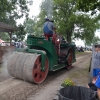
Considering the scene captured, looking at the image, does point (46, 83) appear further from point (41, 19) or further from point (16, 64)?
point (41, 19)

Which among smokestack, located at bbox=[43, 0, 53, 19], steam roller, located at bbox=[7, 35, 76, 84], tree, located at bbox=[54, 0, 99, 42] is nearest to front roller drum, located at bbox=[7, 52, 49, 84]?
steam roller, located at bbox=[7, 35, 76, 84]

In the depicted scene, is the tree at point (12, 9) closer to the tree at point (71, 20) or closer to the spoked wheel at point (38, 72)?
the tree at point (71, 20)

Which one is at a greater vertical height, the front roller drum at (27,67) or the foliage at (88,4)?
the foliage at (88,4)

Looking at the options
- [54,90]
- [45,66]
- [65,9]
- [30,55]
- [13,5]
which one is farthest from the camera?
[65,9]

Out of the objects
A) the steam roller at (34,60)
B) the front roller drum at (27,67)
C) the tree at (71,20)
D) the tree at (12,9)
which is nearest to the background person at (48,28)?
the steam roller at (34,60)

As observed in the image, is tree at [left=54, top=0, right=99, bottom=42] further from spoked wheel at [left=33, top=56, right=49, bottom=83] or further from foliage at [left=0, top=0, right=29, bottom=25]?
spoked wheel at [left=33, top=56, right=49, bottom=83]

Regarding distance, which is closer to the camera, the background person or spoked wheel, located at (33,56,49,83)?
spoked wheel, located at (33,56,49,83)

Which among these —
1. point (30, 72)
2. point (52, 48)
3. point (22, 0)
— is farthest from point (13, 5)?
point (30, 72)

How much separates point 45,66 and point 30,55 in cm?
87

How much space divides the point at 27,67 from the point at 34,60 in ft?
1.17

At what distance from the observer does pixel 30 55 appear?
22.3 feet

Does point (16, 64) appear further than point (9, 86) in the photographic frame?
Yes

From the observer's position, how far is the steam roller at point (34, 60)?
6.54 metres

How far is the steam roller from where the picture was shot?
654 cm
